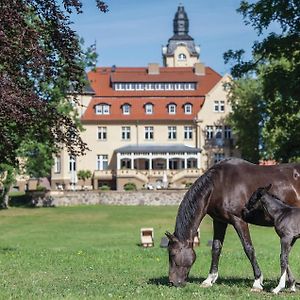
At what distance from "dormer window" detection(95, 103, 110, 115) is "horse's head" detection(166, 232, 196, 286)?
266 ft

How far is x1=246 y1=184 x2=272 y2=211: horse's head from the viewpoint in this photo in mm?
11320

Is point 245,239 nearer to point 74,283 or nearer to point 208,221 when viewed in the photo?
point 74,283

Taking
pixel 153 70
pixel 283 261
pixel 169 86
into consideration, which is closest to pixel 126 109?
pixel 169 86

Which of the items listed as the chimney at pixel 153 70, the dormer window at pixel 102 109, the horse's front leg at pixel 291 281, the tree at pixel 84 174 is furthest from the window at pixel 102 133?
the horse's front leg at pixel 291 281

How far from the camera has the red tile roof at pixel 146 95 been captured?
300ft

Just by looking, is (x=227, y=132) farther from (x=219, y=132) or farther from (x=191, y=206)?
(x=191, y=206)

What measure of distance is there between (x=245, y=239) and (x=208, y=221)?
117 feet

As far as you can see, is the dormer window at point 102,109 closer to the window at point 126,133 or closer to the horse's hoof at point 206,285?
the window at point 126,133

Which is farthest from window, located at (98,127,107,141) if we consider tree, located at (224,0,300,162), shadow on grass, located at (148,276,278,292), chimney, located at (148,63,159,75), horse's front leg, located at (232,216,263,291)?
horse's front leg, located at (232,216,263,291)

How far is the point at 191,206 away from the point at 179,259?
2.99 ft

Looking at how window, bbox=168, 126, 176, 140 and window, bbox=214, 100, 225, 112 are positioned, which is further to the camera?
window, bbox=168, 126, 176, 140

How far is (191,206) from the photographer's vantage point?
37.9ft

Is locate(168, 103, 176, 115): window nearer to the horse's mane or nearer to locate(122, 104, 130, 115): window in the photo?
locate(122, 104, 130, 115): window

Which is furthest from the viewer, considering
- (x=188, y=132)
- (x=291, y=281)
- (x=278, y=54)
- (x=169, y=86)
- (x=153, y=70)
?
(x=153, y=70)
